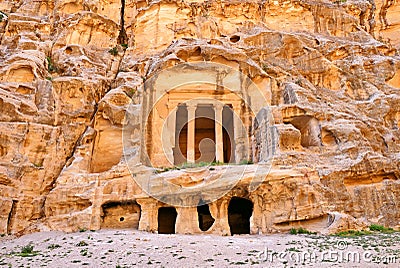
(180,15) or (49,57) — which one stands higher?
→ (180,15)

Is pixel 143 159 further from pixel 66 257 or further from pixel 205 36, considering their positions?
pixel 205 36

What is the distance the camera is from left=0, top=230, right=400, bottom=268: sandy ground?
9641mm

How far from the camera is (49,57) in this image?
24.9 m

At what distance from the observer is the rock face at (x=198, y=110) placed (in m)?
16.1

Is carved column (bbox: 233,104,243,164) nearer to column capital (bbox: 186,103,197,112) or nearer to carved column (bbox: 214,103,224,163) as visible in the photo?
carved column (bbox: 214,103,224,163)

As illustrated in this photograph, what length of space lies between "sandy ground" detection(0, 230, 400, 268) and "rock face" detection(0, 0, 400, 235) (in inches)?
81.9

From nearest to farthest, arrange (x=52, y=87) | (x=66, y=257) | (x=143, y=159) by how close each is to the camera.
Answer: (x=66, y=257) < (x=143, y=159) < (x=52, y=87)

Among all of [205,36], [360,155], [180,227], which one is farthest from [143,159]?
[205,36]

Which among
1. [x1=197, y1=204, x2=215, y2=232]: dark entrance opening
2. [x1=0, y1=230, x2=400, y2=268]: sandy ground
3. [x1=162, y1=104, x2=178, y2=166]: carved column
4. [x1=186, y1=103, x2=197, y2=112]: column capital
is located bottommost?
[x1=0, y1=230, x2=400, y2=268]: sandy ground

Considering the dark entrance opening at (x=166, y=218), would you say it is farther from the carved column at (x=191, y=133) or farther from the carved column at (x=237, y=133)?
the carved column at (x=237, y=133)

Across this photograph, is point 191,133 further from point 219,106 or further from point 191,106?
point 219,106

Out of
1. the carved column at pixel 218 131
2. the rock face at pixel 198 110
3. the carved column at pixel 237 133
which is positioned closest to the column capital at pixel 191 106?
the rock face at pixel 198 110

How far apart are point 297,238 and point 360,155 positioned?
6.28m

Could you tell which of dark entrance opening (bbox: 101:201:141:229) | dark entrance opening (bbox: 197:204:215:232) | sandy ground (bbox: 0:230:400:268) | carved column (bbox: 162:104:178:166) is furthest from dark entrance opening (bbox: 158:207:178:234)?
sandy ground (bbox: 0:230:400:268)
